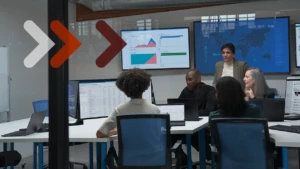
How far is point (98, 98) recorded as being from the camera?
11.0 feet

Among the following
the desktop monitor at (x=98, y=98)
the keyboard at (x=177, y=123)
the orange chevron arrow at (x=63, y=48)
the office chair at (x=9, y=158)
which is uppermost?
the orange chevron arrow at (x=63, y=48)

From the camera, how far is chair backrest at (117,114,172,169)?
8.55 feet

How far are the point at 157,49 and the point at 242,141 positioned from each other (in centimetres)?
354

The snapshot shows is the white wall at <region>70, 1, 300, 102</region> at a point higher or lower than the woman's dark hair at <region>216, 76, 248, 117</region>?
higher

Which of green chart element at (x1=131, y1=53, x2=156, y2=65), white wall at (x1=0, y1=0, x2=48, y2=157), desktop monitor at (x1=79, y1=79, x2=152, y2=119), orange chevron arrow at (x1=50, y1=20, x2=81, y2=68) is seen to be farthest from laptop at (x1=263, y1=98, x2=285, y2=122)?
green chart element at (x1=131, y1=53, x2=156, y2=65)

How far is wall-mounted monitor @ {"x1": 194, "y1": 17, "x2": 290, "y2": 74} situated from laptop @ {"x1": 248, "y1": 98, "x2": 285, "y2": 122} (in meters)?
2.29

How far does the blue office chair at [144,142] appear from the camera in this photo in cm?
261

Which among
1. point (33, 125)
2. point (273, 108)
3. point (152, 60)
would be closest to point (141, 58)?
point (152, 60)

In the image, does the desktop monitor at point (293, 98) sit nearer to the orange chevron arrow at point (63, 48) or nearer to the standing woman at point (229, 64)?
the standing woman at point (229, 64)

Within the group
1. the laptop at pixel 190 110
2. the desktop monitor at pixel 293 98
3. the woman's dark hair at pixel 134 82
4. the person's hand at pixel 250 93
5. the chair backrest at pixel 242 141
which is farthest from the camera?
the person's hand at pixel 250 93

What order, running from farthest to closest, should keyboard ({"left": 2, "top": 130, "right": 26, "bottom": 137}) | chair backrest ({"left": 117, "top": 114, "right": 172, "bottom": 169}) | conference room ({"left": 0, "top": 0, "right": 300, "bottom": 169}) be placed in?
conference room ({"left": 0, "top": 0, "right": 300, "bottom": 169}), keyboard ({"left": 2, "top": 130, "right": 26, "bottom": 137}), chair backrest ({"left": 117, "top": 114, "right": 172, "bottom": 169})

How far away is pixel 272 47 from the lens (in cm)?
553

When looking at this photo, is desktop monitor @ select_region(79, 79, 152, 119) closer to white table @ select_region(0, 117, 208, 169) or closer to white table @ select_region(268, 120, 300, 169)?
white table @ select_region(0, 117, 208, 169)

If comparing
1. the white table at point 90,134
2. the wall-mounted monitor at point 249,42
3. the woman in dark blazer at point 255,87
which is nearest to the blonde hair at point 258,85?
the woman in dark blazer at point 255,87
